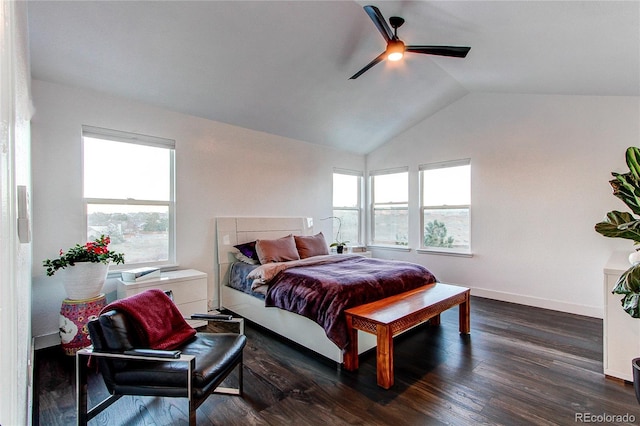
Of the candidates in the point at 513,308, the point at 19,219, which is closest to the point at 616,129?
the point at 513,308

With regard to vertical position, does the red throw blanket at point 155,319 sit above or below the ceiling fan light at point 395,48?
below

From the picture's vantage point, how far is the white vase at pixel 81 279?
2793mm

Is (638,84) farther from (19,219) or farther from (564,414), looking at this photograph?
(19,219)

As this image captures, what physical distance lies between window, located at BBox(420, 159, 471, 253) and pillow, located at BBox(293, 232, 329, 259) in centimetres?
199

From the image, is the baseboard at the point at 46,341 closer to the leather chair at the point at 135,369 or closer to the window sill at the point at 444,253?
the leather chair at the point at 135,369

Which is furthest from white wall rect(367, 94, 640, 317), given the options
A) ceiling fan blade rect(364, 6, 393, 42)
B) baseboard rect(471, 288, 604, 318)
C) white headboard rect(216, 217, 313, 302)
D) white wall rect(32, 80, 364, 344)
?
ceiling fan blade rect(364, 6, 393, 42)

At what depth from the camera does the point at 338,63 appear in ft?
11.8

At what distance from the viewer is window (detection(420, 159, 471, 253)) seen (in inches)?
196

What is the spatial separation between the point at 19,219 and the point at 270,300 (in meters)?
2.41

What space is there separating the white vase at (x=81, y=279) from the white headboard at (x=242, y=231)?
146 centimetres

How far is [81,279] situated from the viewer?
2.82 metres

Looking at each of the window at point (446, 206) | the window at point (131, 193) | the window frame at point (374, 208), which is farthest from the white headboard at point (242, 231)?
the window at point (446, 206)

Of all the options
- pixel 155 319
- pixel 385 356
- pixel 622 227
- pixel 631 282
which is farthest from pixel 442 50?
pixel 155 319

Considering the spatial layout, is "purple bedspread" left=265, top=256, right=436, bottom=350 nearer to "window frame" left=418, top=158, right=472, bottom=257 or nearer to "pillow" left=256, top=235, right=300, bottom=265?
"pillow" left=256, top=235, right=300, bottom=265
